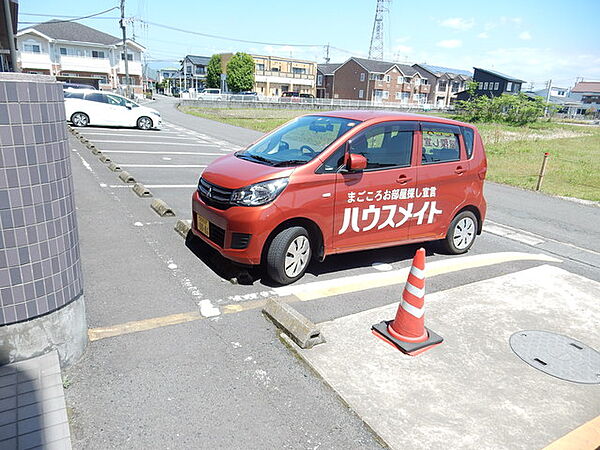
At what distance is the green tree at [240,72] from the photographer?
2298 inches

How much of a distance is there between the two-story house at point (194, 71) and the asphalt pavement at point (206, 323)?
74.2 metres

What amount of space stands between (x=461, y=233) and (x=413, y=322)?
2587 mm

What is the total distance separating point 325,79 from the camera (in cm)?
7031

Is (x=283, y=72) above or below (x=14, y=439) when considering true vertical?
above

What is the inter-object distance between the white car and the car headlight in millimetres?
14399

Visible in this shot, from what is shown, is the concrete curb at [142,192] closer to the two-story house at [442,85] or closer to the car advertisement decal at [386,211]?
the car advertisement decal at [386,211]

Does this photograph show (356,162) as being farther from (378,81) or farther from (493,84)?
(493,84)

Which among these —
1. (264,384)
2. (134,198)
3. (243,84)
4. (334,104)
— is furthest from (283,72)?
(264,384)

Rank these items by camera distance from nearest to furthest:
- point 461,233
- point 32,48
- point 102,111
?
point 461,233, point 102,111, point 32,48

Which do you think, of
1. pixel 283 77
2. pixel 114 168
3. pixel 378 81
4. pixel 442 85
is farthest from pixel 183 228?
pixel 442 85

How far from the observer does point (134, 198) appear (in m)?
7.30

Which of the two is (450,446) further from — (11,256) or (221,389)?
(11,256)

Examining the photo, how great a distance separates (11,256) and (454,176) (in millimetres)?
4564

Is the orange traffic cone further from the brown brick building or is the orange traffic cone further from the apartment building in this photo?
the apartment building
